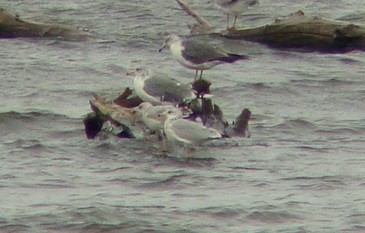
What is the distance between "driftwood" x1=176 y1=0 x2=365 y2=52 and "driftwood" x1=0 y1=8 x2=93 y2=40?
5.61 feet

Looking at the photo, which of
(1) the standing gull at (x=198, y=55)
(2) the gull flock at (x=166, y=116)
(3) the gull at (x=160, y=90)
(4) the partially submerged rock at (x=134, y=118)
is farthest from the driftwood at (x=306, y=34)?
(4) the partially submerged rock at (x=134, y=118)

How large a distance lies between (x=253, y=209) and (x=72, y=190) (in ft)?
5.25

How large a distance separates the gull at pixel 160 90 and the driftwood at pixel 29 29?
3.27 metres

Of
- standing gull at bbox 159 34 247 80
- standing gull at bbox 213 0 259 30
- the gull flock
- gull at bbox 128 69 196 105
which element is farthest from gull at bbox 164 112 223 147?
standing gull at bbox 213 0 259 30

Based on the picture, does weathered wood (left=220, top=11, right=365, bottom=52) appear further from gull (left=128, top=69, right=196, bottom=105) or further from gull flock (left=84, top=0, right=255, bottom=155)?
gull (left=128, top=69, right=196, bottom=105)

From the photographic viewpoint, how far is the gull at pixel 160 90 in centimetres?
1326

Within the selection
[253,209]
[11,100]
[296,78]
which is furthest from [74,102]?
[253,209]

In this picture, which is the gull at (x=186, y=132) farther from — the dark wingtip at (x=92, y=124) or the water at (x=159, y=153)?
the dark wingtip at (x=92, y=124)

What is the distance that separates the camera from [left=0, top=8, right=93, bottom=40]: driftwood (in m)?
16.5

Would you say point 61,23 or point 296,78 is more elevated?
point 61,23

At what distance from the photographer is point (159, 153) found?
12625mm

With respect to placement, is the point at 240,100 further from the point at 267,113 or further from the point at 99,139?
the point at 99,139

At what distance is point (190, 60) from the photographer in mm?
14906

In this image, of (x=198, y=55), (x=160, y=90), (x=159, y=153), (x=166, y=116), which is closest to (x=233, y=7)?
(x=198, y=55)
